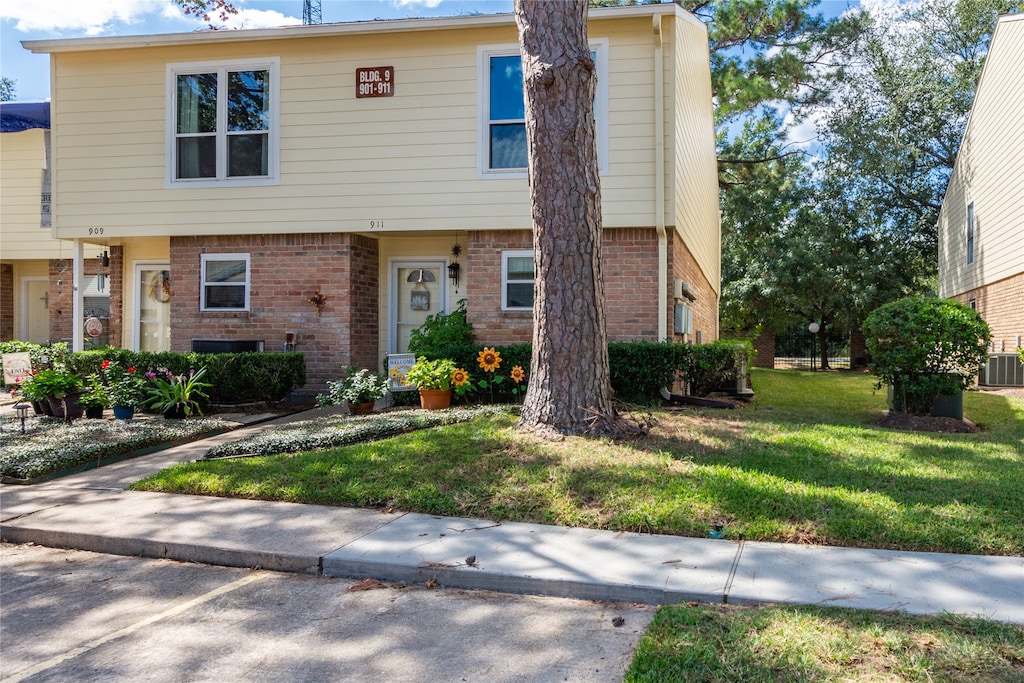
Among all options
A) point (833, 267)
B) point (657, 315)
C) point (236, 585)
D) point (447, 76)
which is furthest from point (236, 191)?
point (833, 267)

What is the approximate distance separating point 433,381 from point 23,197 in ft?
38.7

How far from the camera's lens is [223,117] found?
452 inches

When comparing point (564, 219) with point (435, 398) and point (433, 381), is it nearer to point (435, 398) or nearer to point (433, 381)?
point (433, 381)

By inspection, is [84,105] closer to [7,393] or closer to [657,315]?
[7,393]

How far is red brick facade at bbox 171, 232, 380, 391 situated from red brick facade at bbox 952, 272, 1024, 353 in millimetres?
11737

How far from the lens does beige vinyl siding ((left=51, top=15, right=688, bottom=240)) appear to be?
10.4 metres

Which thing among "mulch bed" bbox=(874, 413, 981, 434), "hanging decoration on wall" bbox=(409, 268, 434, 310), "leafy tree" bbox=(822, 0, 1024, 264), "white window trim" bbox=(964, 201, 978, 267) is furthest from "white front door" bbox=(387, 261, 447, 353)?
"leafy tree" bbox=(822, 0, 1024, 264)

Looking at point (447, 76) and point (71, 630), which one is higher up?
point (447, 76)

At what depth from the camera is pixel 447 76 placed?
1085 cm

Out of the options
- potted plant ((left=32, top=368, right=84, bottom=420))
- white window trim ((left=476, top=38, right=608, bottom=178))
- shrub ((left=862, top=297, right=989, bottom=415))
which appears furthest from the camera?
white window trim ((left=476, top=38, right=608, bottom=178))

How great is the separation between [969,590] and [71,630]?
4245 millimetres

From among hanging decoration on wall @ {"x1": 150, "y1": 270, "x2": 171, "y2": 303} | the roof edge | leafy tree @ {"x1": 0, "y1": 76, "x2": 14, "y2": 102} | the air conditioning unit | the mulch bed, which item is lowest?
the mulch bed

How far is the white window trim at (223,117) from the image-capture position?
37.1 ft

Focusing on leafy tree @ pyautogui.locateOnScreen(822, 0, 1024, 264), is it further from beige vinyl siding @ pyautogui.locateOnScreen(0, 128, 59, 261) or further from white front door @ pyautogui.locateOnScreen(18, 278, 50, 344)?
white front door @ pyautogui.locateOnScreen(18, 278, 50, 344)
